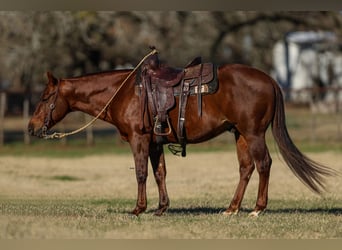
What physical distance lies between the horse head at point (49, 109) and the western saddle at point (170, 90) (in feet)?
4.05

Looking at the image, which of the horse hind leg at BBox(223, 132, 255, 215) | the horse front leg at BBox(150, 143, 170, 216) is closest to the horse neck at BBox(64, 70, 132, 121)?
the horse front leg at BBox(150, 143, 170, 216)

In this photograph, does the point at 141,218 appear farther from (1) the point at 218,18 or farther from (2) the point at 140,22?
(1) the point at 218,18

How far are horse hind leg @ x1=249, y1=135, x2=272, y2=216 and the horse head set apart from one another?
2838mm

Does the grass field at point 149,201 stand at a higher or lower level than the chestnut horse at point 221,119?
lower

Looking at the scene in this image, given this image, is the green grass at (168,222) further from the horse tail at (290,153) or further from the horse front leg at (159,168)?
the horse tail at (290,153)

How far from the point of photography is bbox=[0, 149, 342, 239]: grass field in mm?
9391

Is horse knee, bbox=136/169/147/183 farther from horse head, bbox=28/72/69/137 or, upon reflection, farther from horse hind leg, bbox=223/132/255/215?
horse head, bbox=28/72/69/137

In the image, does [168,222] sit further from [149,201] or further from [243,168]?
[149,201]

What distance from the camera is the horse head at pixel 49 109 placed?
11609mm

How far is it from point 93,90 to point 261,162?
267 cm

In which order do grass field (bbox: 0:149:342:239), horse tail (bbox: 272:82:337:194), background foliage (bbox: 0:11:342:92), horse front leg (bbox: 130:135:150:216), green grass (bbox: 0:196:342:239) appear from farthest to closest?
1. background foliage (bbox: 0:11:342:92)
2. horse tail (bbox: 272:82:337:194)
3. horse front leg (bbox: 130:135:150:216)
4. grass field (bbox: 0:149:342:239)
5. green grass (bbox: 0:196:342:239)

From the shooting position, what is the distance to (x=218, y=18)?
3909 centimetres

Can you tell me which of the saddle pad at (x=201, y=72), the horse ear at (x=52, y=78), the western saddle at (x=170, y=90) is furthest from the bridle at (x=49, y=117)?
the saddle pad at (x=201, y=72)

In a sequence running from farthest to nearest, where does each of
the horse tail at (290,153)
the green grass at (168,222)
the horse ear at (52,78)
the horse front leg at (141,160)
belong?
the horse ear at (52,78)
the horse tail at (290,153)
the horse front leg at (141,160)
the green grass at (168,222)
